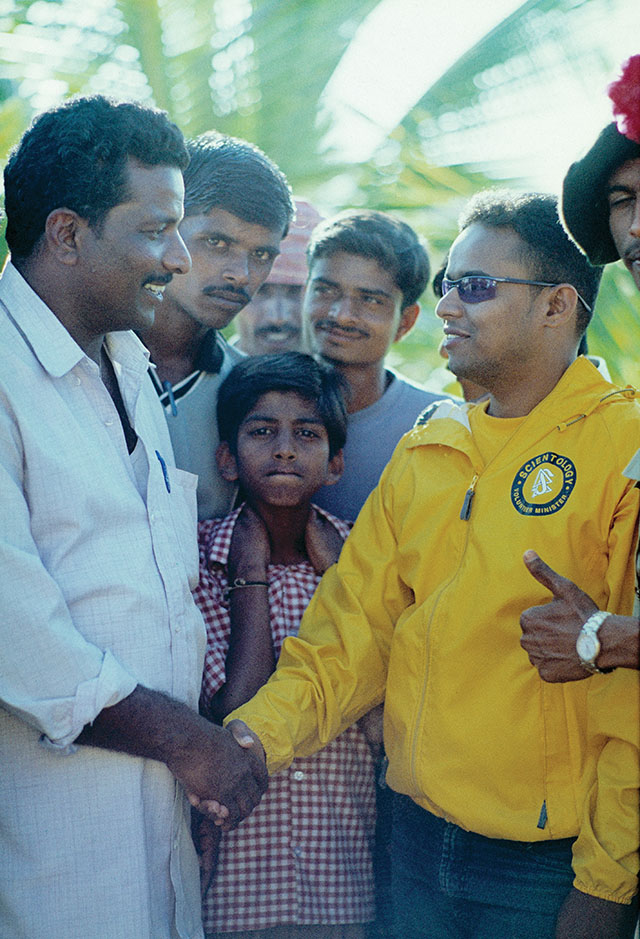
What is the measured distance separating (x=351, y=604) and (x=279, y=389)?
912 mm

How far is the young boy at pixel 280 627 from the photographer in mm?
3002

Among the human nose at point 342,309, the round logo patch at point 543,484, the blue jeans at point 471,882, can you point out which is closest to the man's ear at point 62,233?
the round logo patch at point 543,484

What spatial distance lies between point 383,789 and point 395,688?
0.51 meters

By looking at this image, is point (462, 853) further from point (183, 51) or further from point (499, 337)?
point (183, 51)

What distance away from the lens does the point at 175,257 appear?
9.53 ft

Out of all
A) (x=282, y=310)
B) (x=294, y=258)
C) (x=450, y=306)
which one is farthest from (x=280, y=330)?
(x=450, y=306)

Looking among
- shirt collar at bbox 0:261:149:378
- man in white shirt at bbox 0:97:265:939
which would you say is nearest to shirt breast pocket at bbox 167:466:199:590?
man in white shirt at bbox 0:97:265:939

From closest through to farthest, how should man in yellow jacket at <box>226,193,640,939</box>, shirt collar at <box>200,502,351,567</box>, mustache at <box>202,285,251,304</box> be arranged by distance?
man in yellow jacket at <box>226,193,640,939</box>, shirt collar at <box>200,502,351,567</box>, mustache at <box>202,285,251,304</box>

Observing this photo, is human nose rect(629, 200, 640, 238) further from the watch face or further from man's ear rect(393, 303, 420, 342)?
man's ear rect(393, 303, 420, 342)

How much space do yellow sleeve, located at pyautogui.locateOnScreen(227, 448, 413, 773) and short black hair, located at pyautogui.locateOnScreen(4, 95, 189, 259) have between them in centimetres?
116

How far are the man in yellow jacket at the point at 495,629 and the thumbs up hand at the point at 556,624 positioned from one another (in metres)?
0.16

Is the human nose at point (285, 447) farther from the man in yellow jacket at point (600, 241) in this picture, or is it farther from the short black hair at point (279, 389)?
the man in yellow jacket at point (600, 241)

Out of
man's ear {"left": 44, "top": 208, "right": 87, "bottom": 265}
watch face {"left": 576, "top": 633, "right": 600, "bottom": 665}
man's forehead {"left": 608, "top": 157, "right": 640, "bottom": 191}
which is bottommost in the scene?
watch face {"left": 576, "top": 633, "right": 600, "bottom": 665}

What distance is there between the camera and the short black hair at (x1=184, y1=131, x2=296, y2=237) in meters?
3.80
